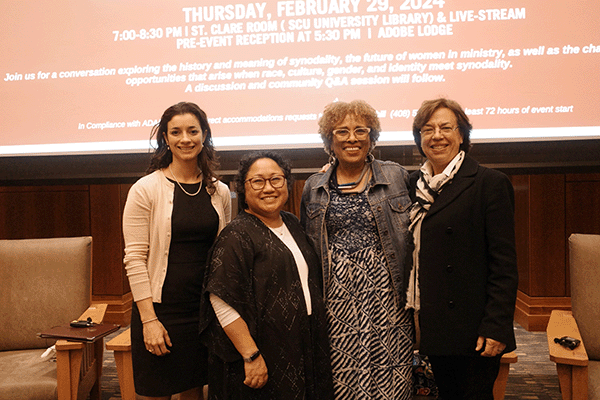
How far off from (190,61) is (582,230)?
342 cm

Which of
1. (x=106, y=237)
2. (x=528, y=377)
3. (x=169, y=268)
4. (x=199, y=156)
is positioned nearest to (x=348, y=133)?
(x=199, y=156)

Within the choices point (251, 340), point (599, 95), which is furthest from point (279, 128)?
point (599, 95)

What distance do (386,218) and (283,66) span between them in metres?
1.29

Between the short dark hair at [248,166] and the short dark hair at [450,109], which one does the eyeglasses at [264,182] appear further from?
the short dark hair at [450,109]

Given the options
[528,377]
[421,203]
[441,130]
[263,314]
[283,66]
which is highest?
[283,66]

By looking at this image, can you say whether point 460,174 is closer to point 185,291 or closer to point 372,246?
point 372,246

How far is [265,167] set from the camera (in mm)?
1621

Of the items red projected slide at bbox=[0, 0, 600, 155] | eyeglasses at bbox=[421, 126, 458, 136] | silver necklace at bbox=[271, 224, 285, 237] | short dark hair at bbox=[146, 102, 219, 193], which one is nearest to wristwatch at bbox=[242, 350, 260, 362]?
silver necklace at bbox=[271, 224, 285, 237]

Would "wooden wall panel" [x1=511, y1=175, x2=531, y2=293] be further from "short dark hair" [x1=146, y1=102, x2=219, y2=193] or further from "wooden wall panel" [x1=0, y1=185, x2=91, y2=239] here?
"wooden wall panel" [x1=0, y1=185, x2=91, y2=239]

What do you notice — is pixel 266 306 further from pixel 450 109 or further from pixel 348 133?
pixel 450 109

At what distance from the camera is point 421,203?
5.40 ft

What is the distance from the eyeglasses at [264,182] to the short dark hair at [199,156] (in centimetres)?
25

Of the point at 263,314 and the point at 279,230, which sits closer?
the point at 263,314

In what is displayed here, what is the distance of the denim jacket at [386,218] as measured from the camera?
66.1 inches
